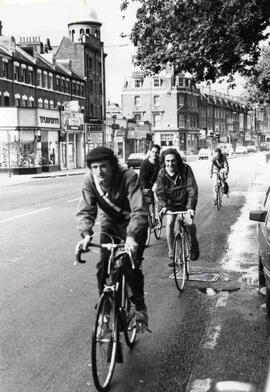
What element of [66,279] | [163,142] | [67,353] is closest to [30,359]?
[67,353]

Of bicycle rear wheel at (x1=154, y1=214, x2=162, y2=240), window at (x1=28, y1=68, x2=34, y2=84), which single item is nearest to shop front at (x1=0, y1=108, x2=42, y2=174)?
window at (x1=28, y1=68, x2=34, y2=84)

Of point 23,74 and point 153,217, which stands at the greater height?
point 23,74

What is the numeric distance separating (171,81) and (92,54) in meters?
33.9

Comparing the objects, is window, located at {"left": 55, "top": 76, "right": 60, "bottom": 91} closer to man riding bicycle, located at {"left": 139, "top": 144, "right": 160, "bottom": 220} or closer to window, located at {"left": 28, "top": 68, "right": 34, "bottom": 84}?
window, located at {"left": 28, "top": 68, "right": 34, "bottom": 84}

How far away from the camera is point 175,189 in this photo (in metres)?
8.07

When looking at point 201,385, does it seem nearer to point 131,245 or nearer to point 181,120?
point 131,245

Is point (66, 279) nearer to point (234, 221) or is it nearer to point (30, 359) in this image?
point (30, 359)

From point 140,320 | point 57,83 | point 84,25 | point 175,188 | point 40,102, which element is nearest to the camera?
point 140,320

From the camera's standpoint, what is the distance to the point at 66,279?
822 centimetres

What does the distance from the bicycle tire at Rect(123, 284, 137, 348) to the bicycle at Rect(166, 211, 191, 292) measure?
2064 mm

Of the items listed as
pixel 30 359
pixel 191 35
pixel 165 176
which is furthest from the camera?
pixel 191 35

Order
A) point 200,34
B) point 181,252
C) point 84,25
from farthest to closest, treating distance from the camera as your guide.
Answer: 1. point 84,25
2. point 200,34
3. point 181,252

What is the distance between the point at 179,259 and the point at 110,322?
3443 millimetres

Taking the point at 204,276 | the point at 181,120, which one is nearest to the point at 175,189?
the point at 204,276
